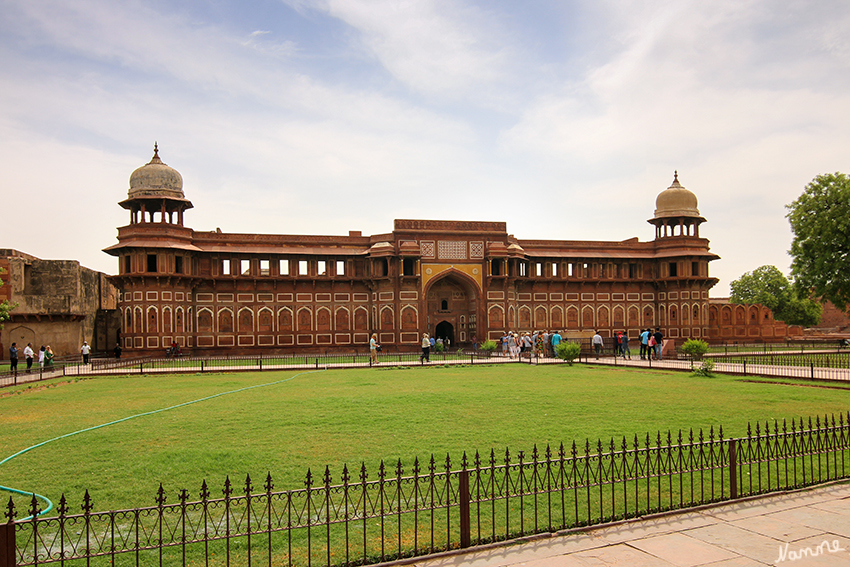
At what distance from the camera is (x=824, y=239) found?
25562 mm

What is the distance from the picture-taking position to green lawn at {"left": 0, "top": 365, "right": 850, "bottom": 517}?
6.77 meters

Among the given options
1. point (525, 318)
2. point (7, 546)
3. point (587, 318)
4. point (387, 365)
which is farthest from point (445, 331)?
point (7, 546)

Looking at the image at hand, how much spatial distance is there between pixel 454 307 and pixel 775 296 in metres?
33.1

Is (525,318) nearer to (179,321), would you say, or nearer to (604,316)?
(604,316)

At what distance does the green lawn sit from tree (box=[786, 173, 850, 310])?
13607mm

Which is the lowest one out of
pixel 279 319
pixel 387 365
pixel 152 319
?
pixel 387 365

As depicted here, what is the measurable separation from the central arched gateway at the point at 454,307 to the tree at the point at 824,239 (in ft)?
56.5

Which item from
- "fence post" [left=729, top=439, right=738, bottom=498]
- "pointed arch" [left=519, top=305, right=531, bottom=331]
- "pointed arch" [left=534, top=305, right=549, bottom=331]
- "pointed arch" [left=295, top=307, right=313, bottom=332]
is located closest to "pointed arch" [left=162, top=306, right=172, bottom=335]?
"pointed arch" [left=295, top=307, right=313, bottom=332]

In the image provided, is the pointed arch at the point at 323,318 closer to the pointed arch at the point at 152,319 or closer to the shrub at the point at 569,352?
the pointed arch at the point at 152,319

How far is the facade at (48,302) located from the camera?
1160 inches

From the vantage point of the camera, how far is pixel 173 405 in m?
12.3

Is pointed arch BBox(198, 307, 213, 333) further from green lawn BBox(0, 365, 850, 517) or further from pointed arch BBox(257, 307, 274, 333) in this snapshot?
green lawn BBox(0, 365, 850, 517)

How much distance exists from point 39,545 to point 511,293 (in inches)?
1274

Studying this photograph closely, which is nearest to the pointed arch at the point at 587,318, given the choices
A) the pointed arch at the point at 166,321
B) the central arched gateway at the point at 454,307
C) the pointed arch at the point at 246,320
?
the central arched gateway at the point at 454,307
